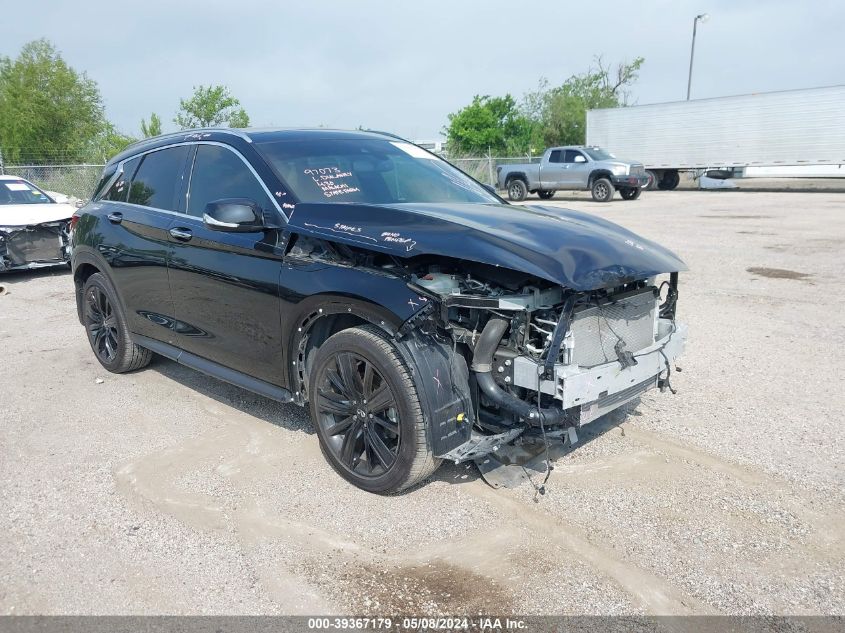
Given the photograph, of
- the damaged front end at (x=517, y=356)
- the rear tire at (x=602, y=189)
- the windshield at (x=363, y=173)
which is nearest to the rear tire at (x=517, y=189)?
the rear tire at (x=602, y=189)

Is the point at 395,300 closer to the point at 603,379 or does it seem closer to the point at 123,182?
the point at 603,379

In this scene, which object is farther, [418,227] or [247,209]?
[247,209]

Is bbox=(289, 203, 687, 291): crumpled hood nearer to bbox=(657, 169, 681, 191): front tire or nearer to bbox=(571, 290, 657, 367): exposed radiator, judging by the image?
bbox=(571, 290, 657, 367): exposed radiator

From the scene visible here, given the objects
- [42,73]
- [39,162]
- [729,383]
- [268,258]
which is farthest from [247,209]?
[42,73]

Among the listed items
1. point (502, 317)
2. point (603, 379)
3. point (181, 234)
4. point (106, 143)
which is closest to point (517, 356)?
point (502, 317)

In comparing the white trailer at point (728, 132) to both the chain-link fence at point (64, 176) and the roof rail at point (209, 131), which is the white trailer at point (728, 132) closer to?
the chain-link fence at point (64, 176)

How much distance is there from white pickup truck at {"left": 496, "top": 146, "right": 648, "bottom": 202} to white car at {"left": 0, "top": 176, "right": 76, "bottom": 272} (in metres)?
17.9

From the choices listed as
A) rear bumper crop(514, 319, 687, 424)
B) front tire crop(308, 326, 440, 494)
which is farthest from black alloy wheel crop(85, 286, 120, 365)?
rear bumper crop(514, 319, 687, 424)

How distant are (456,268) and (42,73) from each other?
129 ft

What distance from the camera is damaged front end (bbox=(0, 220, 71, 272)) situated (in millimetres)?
10422

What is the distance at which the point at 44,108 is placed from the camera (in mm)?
35000

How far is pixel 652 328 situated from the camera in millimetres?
3883

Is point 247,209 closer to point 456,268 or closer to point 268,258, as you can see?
point 268,258

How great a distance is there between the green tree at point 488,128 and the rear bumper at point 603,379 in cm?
3946
